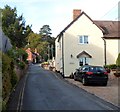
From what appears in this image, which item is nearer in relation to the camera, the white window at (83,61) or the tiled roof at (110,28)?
the white window at (83,61)

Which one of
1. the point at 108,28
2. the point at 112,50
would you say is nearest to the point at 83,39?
the point at 112,50

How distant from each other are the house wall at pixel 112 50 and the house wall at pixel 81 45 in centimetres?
86

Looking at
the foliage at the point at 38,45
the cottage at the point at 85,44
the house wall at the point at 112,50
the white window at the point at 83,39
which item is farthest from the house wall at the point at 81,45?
the foliage at the point at 38,45

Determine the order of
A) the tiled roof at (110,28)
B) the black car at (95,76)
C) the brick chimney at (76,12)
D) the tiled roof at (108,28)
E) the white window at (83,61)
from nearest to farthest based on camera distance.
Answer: the black car at (95,76)
the white window at (83,61)
the tiled roof at (108,28)
the tiled roof at (110,28)
the brick chimney at (76,12)

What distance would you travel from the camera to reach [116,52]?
48.1 m

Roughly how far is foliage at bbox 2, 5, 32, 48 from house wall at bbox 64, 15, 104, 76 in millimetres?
15360

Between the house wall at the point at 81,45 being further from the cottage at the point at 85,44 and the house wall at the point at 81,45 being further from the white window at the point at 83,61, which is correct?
the white window at the point at 83,61

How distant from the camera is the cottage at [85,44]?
46.6 meters

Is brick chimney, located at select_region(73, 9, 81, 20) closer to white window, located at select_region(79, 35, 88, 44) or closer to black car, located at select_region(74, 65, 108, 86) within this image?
white window, located at select_region(79, 35, 88, 44)

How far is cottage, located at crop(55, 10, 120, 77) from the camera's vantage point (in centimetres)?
4656

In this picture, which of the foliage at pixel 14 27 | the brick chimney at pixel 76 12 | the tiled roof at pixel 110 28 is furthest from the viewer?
the foliage at pixel 14 27

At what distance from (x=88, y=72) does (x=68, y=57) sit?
53.5 feet

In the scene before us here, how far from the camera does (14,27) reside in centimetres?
6066

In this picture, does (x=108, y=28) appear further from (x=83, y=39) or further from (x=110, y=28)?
(x=83, y=39)
